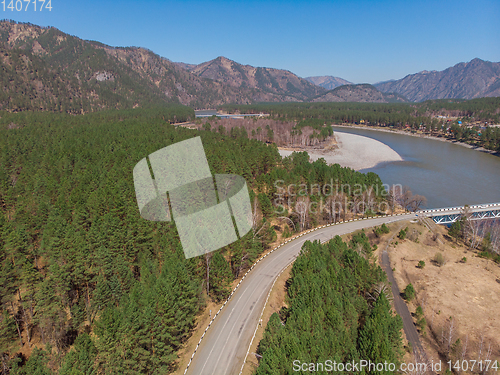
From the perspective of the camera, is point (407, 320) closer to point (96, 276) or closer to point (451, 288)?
point (451, 288)

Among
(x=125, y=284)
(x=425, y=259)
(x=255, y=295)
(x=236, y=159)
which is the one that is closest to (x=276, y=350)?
(x=255, y=295)

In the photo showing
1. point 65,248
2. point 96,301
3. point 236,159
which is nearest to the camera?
point 96,301

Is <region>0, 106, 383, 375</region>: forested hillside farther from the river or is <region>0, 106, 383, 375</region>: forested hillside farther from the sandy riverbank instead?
the sandy riverbank

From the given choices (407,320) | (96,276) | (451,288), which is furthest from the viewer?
(451,288)

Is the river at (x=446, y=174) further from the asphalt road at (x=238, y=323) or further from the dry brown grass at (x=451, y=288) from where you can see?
the asphalt road at (x=238, y=323)

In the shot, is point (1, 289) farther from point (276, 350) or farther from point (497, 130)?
point (497, 130)

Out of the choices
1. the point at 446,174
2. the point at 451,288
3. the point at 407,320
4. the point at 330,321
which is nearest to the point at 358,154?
the point at 446,174
